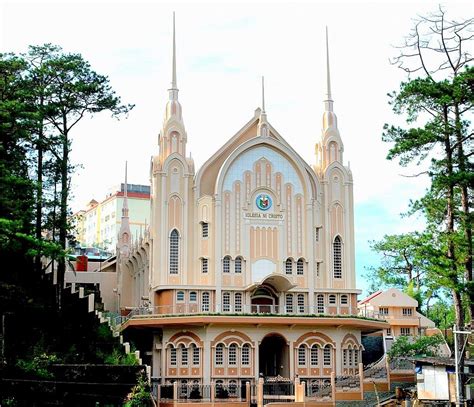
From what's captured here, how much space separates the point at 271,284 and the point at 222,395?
867 cm

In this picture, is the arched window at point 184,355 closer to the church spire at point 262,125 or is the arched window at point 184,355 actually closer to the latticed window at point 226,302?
the latticed window at point 226,302

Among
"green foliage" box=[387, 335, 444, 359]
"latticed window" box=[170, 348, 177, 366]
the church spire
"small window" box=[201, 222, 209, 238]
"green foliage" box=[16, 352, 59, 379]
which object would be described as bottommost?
"green foliage" box=[16, 352, 59, 379]

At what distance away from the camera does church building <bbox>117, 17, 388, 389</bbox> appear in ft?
170

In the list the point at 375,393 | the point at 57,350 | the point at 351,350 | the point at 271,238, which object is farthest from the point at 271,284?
the point at 57,350

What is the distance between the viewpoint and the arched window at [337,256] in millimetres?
56656

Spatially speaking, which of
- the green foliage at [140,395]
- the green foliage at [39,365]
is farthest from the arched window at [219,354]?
the green foliage at [39,365]

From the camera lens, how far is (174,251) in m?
54.2

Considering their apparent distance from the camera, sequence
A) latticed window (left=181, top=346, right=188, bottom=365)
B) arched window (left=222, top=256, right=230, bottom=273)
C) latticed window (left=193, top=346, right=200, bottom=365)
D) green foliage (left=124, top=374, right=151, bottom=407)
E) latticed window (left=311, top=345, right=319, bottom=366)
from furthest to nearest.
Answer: arched window (left=222, top=256, right=230, bottom=273)
latticed window (left=311, top=345, right=319, bottom=366)
latticed window (left=181, top=346, right=188, bottom=365)
latticed window (left=193, top=346, right=200, bottom=365)
green foliage (left=124, top=374, right=151, bottom=407)

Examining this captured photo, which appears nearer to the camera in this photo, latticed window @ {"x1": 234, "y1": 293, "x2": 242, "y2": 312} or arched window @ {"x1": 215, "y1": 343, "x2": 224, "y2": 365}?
arched window @ {"x1": 215, "y1": 343, "x2": 224, "y2": 365}

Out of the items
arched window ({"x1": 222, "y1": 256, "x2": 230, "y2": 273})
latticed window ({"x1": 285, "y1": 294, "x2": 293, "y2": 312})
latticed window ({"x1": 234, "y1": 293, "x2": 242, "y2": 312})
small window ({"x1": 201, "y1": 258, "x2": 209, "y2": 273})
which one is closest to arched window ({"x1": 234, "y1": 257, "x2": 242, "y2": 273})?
arched window ({"x1": 222, "y1": 256, "x2": 230, "y2": 273})

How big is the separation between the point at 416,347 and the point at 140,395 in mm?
21288

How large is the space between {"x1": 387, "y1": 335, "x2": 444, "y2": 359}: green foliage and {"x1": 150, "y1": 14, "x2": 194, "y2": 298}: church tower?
631 inches

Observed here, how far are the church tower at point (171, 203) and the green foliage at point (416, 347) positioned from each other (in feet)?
52.6

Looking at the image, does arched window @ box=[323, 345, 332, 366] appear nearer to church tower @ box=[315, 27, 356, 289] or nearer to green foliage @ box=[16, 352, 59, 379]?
church tower @ box=[315, 27, 356, 289]
